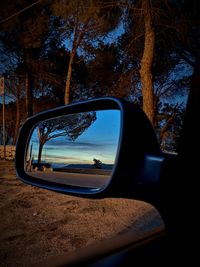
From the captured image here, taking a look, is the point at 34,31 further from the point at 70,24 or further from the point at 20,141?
the point at 20,141

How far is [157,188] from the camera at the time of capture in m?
0.73

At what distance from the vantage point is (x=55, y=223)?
388 cm

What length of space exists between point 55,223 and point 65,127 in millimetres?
2554

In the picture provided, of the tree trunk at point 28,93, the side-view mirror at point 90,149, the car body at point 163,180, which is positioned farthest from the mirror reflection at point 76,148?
the tree trunk at point 28,93

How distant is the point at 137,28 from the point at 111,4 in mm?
1180

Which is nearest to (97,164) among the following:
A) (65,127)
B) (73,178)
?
(73,178)

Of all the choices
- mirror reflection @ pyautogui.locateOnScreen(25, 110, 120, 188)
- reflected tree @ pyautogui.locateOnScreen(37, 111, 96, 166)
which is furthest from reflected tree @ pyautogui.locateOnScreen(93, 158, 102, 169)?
reflected tree @ pyautogui.locateOnScreen(37, 111, 96, 166)

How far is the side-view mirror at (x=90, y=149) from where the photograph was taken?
751 millimetres

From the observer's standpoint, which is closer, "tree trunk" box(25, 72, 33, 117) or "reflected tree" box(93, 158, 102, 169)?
"reflected tree" box(93, 158, 102, 169)

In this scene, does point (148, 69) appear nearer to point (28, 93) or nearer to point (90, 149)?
point (90, 149)

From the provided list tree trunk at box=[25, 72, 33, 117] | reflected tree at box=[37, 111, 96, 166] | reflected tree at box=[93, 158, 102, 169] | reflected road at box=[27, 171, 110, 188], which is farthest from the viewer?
tree trunk at box=[25, 72, 33, 117]

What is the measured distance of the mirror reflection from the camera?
1080mm

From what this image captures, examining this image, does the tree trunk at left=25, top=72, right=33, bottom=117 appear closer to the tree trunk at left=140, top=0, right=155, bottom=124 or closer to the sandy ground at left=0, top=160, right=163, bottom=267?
the tree trunk at left=140, top=0, right=155, bottom=124

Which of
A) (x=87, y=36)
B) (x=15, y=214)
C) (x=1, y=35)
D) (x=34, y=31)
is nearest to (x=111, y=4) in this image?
(x=87, y=36)
